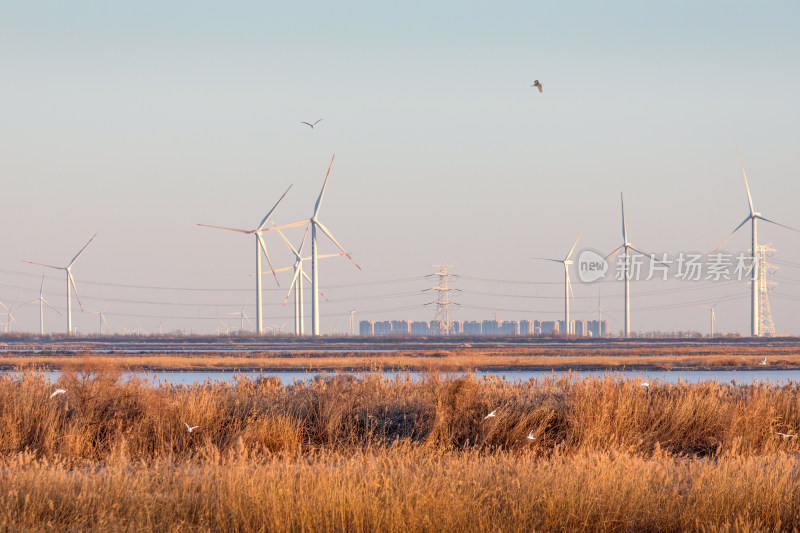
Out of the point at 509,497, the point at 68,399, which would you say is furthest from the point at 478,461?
the point at 68,399

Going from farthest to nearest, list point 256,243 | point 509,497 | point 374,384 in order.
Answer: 1. point 256,243
2. point 374,384
3. point 509,497

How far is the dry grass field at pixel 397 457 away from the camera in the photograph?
10.9 meters

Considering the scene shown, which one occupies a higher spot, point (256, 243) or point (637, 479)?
point (256, 243)

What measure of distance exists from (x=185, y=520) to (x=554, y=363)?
198 ft

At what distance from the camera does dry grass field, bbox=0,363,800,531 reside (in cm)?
1093

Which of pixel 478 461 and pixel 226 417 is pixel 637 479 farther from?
pixel 226 417

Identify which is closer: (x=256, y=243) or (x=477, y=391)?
(x=477, y=391)

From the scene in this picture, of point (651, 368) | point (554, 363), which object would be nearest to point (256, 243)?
point (554, 363)

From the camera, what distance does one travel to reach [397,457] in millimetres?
14414

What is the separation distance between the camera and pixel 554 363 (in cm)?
6850

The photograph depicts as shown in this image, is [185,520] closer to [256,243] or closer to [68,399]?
[68,399]

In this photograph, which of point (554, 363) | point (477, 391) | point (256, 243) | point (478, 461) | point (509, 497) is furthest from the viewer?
point (256, 243)

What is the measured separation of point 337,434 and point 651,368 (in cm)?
4866

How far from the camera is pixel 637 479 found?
12.1 metres
